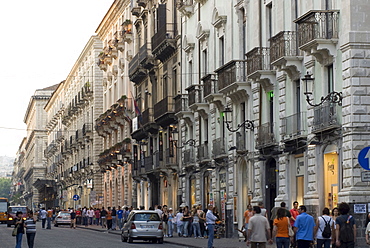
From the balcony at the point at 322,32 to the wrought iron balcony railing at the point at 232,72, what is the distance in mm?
9111

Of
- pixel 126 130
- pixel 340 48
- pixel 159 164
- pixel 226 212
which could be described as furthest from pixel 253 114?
pixel 126 130

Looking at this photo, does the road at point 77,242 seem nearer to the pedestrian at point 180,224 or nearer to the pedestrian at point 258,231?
the pedestrian at point 180,224

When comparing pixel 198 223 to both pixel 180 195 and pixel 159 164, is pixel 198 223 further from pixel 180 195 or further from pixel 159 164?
pixel 159 164

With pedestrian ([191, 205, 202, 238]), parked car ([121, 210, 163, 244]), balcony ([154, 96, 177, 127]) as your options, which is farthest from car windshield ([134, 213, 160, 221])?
balcony ([154, 96, 177, 127])

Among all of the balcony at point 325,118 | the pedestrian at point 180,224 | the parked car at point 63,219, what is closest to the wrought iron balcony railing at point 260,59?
Result: the balcony at point 325,118

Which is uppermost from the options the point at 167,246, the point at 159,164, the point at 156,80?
the point at 156,80

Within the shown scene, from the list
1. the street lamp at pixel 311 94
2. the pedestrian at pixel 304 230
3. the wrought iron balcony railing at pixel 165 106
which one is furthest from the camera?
the wrought iron balcony railing at pixel 165 106

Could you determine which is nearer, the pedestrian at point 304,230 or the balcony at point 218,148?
the pedestrian at point 304,230

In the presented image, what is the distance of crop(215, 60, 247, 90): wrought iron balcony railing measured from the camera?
37.7m

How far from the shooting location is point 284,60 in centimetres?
3111

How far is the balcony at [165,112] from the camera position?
51719 mm

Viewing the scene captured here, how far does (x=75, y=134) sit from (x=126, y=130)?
90.0ft

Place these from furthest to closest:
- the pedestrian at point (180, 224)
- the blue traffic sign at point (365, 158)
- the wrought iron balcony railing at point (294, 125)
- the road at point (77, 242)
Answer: the pedestrian at point (180, 224), the road at point (77, 242), the wrought iron balcony railing at point (294, 125), the blue traffic sign at point (365, 158)

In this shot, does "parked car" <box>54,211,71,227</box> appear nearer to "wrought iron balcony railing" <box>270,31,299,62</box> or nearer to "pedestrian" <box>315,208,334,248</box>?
"wrought iron balcony railing" <box>270,31,299,62</box>
